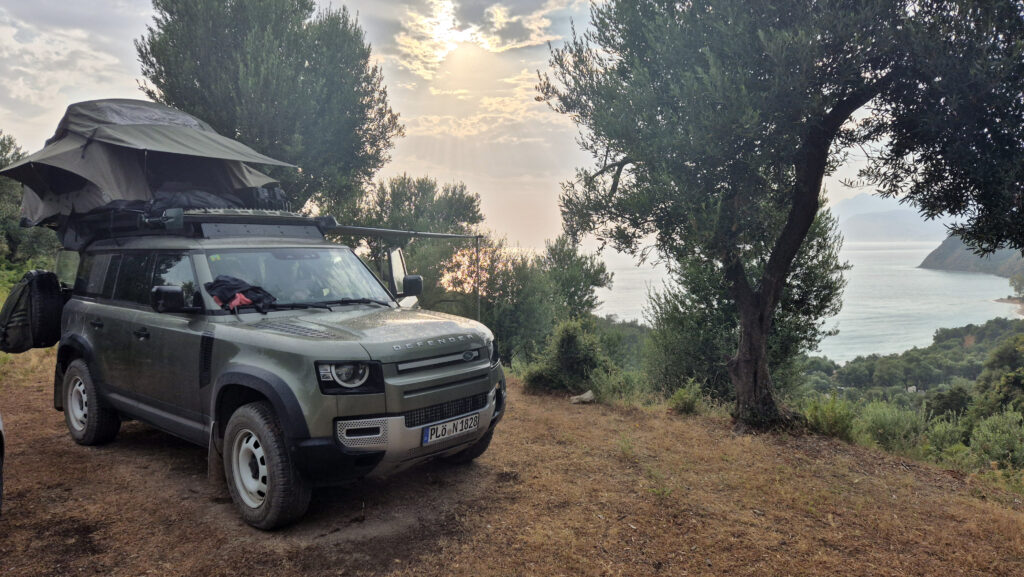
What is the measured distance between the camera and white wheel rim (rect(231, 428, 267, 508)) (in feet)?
13.3

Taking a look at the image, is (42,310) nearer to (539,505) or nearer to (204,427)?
(204,427)

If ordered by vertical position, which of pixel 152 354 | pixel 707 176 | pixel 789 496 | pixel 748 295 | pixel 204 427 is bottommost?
pixel 789 496

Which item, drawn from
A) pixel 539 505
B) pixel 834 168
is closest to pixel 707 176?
pixel 834 168

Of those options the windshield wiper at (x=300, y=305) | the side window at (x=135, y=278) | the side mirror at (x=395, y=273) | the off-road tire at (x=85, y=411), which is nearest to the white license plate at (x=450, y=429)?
the windshield wiper at (x=300, y=305)

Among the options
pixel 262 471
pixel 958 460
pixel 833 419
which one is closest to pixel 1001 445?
pixel 958 460

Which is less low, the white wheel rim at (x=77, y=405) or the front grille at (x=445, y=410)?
the front grille at (x=445, y=410)

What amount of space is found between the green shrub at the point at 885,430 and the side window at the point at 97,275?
9.29 meters

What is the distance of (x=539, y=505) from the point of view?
15.4ft

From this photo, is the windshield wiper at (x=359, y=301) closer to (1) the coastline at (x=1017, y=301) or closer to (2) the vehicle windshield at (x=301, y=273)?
(2) the vehicle windshield at (x=301, y=273)

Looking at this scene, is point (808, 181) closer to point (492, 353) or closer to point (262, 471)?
point (492, 353)

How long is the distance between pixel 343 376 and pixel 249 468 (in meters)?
1.17

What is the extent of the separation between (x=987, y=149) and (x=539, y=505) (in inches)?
257

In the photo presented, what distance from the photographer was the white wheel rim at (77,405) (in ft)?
19.3

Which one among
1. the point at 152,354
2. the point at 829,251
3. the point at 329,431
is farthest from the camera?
the point at 829,251
